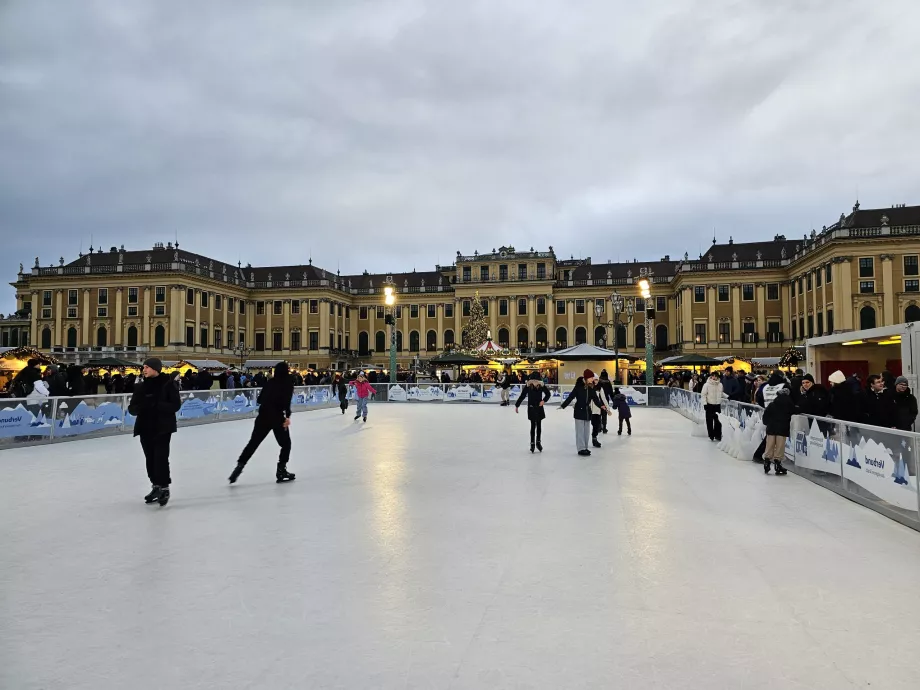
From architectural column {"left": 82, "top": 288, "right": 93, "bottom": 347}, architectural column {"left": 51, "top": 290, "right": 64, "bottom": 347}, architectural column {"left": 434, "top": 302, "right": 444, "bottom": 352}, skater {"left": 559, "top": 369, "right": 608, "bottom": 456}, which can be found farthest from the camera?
architectural column {"left": 434, "top": 302, "right": 444, "bottom": 352}

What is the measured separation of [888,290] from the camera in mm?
45094

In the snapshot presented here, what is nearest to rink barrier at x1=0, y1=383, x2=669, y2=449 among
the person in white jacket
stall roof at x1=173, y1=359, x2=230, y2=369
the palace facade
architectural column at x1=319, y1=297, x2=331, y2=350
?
stall roof at x1=173, y1=359, x2=230, y2=369

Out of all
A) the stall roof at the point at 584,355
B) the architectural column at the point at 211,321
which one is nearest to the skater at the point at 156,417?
the stall roof at the point at 584,355

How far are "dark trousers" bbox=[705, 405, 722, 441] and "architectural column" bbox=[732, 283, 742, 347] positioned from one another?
167ft

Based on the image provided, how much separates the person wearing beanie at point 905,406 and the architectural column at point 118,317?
66675 millimetres

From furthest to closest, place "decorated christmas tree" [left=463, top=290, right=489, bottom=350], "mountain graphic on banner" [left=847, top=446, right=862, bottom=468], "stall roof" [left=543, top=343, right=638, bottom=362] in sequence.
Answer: "decorated christmas tree" [left=463, top=290, right=489, bottom=350], "stall roof" [left=543, top=343, right=638, bottom=362], "mountain graphic on banner" [left=847, top=446, right=862, bottom=468]

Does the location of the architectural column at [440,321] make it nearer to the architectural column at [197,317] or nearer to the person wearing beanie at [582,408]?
the architectural column at [197,317]

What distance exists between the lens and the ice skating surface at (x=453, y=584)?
299 centimetres

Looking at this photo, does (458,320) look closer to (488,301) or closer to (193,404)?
(488,301)

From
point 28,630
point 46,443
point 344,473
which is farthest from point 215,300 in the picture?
point 28,630

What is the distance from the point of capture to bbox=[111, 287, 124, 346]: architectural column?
61047 millimetres

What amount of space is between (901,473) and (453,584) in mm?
4845

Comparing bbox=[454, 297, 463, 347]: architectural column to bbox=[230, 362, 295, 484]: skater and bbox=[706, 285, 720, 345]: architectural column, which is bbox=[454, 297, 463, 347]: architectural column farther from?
bbox=[230, 362, 295, 484]: skater

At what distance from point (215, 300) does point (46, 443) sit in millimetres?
57114
